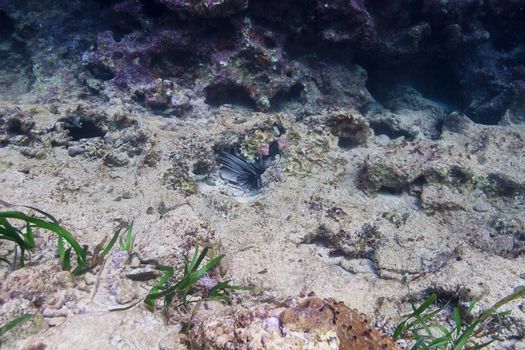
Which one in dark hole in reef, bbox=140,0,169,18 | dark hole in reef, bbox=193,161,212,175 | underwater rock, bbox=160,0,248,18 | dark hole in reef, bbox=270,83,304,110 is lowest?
dark hole in reef, bbox=193,161,212,175

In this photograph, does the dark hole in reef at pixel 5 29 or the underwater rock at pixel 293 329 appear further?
the dark hole in reef at pixel 5 29

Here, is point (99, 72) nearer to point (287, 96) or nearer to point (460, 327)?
point (287, 96)

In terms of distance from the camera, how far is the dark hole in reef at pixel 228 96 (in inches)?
227

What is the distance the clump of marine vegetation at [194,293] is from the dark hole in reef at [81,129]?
2.08 metres

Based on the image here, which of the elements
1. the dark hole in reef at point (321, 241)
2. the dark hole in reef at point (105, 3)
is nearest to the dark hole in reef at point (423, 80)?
the dark hole in reef at point (321, 241)

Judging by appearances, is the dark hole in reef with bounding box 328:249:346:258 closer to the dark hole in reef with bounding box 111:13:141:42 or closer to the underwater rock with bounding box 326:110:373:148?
the underwater rock with bounding box 326:110:373:148

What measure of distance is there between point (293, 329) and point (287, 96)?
4.91 metres

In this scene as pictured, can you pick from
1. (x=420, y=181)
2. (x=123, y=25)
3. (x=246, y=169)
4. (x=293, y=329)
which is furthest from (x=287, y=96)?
(x=293, y=329)

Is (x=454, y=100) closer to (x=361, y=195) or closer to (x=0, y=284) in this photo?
(x=361, y=195)

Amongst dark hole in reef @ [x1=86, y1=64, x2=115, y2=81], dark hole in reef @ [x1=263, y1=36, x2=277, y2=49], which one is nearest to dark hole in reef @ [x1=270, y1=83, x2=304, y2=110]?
dark hole in reef @ [x1=263, y1=36, x2=277, y2=49]

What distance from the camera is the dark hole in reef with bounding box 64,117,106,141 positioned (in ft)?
15.5

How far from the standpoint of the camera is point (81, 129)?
15.9 feet

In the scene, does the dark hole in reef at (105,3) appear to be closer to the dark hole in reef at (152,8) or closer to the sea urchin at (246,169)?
the dark hole in reef at (152,8)

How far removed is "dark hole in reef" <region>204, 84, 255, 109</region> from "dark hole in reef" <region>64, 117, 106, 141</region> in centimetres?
180
